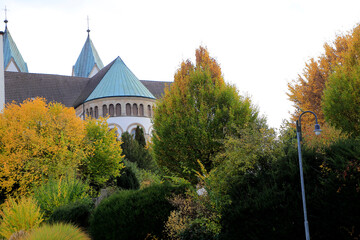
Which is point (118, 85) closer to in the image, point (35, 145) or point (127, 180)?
point (127, 180)

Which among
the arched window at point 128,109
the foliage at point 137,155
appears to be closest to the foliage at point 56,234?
the foliage at point 137,155

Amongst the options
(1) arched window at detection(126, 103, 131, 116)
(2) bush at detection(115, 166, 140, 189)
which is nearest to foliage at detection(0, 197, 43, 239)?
(2) bush at detection(115, 166, 140, 189)

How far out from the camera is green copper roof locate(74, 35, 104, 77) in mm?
73500

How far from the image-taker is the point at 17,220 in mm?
14383

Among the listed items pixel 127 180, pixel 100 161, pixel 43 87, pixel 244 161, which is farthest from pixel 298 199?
pixel 43 87

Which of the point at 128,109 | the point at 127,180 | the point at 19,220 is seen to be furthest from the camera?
the point at 128,109

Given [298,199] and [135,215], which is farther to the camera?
[135,215]

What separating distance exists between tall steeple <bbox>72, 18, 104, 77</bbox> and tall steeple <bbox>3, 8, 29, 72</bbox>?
9.67 m

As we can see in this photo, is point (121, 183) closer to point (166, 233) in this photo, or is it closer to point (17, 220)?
point (17, 220)

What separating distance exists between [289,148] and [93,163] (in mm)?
18039

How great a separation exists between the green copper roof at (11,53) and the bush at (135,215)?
6211 centimetres

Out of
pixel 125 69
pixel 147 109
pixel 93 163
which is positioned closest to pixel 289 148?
pixel 93 163

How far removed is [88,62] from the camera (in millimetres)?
74000

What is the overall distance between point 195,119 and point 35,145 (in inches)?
438
